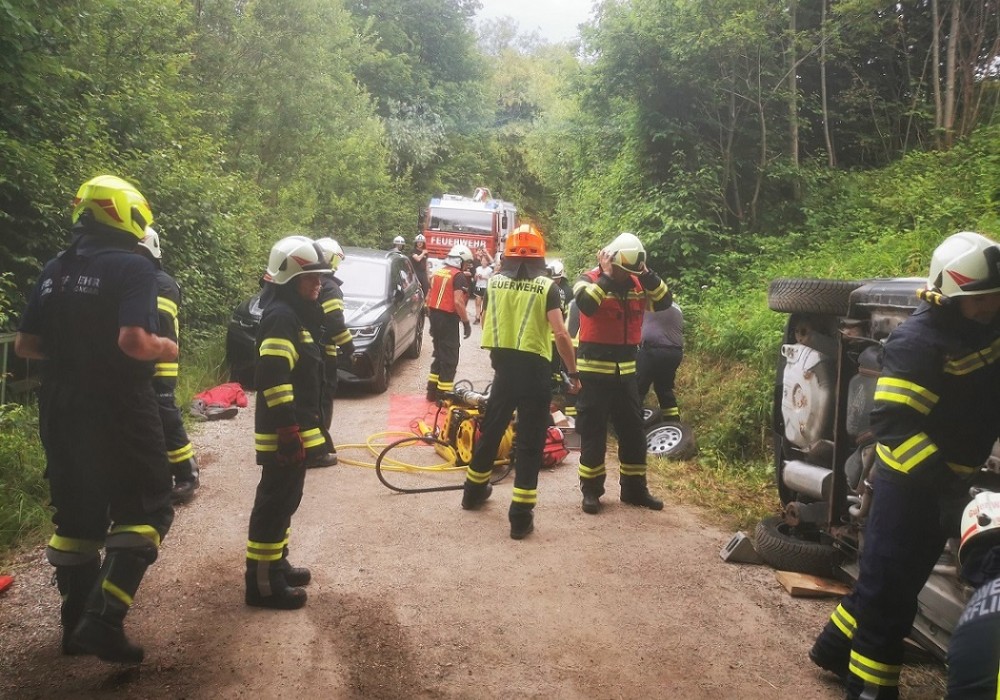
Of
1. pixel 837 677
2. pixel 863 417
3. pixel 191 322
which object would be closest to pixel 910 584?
pixel 837 677

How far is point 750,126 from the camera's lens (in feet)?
39.3

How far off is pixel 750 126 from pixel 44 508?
1061 cm

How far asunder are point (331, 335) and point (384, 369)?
14.5 ft

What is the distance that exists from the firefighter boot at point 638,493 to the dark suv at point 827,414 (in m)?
1.09

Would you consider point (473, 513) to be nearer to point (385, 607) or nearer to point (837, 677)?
point (385, 607)

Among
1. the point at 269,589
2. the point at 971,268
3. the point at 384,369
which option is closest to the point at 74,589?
the point at 269,589

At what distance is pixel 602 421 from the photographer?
5.88 meters

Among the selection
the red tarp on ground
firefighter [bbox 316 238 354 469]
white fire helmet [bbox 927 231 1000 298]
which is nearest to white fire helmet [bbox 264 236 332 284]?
firefighter [bbox 316 238 354 469]

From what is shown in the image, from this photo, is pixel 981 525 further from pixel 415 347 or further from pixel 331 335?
pixel 415 347

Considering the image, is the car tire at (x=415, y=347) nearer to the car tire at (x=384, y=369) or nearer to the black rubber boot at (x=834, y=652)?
the car tire at (x=384, y=369)

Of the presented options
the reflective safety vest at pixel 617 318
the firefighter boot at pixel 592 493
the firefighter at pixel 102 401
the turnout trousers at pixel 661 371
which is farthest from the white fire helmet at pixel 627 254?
the firefighter at pixel 102 401

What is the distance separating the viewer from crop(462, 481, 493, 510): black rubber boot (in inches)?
229

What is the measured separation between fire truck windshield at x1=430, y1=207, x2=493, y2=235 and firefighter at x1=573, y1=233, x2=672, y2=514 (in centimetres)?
1495

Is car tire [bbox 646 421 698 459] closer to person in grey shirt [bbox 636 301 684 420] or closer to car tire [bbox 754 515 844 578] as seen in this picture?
person in grey shirt [bbox 636 301 684 420]
